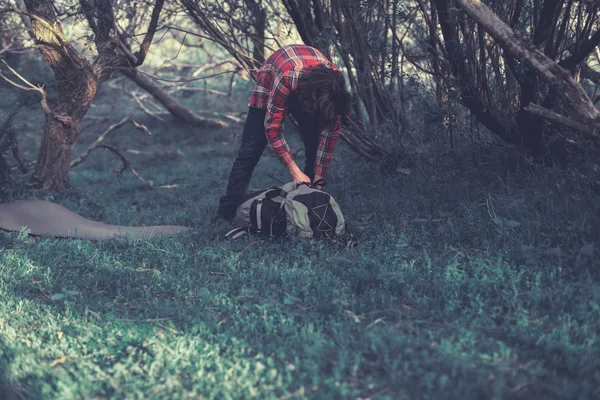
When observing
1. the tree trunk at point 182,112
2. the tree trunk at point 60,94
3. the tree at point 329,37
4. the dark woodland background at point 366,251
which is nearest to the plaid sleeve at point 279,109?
the dark woodland background at point 366,251

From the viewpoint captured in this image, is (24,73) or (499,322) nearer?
(499,322)

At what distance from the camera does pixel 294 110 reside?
16.1 ft

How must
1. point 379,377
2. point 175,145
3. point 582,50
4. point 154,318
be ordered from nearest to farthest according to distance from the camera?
point 379,377, point 154,318, point 582,50, point 175,145

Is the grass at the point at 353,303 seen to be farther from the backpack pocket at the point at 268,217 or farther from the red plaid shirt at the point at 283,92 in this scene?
the red plaid shirt at the point at 283,92

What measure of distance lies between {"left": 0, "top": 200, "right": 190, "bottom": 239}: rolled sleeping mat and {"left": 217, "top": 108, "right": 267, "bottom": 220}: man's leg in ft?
1.48

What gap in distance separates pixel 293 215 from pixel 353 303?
120 cm

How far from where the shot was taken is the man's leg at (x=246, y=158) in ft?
16.2

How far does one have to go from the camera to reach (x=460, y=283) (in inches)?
140

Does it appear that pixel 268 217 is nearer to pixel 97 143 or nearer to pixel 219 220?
pixel 219 220

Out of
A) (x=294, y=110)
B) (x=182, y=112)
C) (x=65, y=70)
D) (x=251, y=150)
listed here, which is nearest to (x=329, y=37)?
(x=294, y=110)

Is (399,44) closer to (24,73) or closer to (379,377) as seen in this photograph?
(379,377)

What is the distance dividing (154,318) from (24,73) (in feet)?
26.8

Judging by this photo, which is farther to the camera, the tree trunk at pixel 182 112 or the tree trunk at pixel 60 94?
the tree trunk at pixel 182 112

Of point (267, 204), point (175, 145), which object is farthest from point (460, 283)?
point (175, 145)
